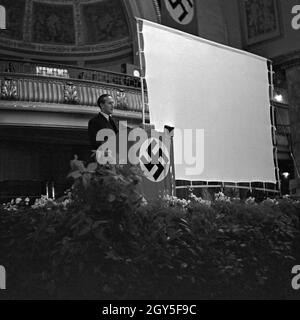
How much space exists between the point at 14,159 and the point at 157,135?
12.6m

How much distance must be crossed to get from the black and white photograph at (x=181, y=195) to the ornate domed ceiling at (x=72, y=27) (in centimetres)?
754

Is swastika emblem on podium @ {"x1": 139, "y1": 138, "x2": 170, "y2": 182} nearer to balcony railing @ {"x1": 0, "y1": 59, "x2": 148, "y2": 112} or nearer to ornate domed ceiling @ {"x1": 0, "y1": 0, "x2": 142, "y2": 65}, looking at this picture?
balcony railing @ {"x1": 0, "y1": 59, "x2": 148, "y2": 112}

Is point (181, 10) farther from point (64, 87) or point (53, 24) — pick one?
point (53, 24)

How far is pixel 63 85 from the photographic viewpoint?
534 inches

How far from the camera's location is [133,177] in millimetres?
3160

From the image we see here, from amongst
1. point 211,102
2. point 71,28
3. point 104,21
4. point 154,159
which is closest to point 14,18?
point 71,28

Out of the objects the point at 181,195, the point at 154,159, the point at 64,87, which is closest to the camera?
the point at 154,159

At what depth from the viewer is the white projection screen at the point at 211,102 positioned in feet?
16.5

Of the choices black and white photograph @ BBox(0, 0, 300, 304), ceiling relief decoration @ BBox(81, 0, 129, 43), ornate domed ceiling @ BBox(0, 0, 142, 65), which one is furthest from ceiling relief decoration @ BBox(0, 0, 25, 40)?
black and white photograph @ BBox(0, 0, 300, 304)

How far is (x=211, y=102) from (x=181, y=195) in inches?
43.8

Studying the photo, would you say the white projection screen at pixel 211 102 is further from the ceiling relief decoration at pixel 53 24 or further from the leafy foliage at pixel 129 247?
the ceiling relief decoration at pixel 53 24

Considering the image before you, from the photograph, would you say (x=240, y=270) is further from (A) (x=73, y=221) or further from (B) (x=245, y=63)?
(B) (x=245, y=63)

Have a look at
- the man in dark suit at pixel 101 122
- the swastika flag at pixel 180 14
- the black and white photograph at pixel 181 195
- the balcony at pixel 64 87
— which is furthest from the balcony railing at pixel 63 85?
the man in dark suit at pixel 101 122

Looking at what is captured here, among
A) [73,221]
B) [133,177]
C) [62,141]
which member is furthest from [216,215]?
[62,141]
